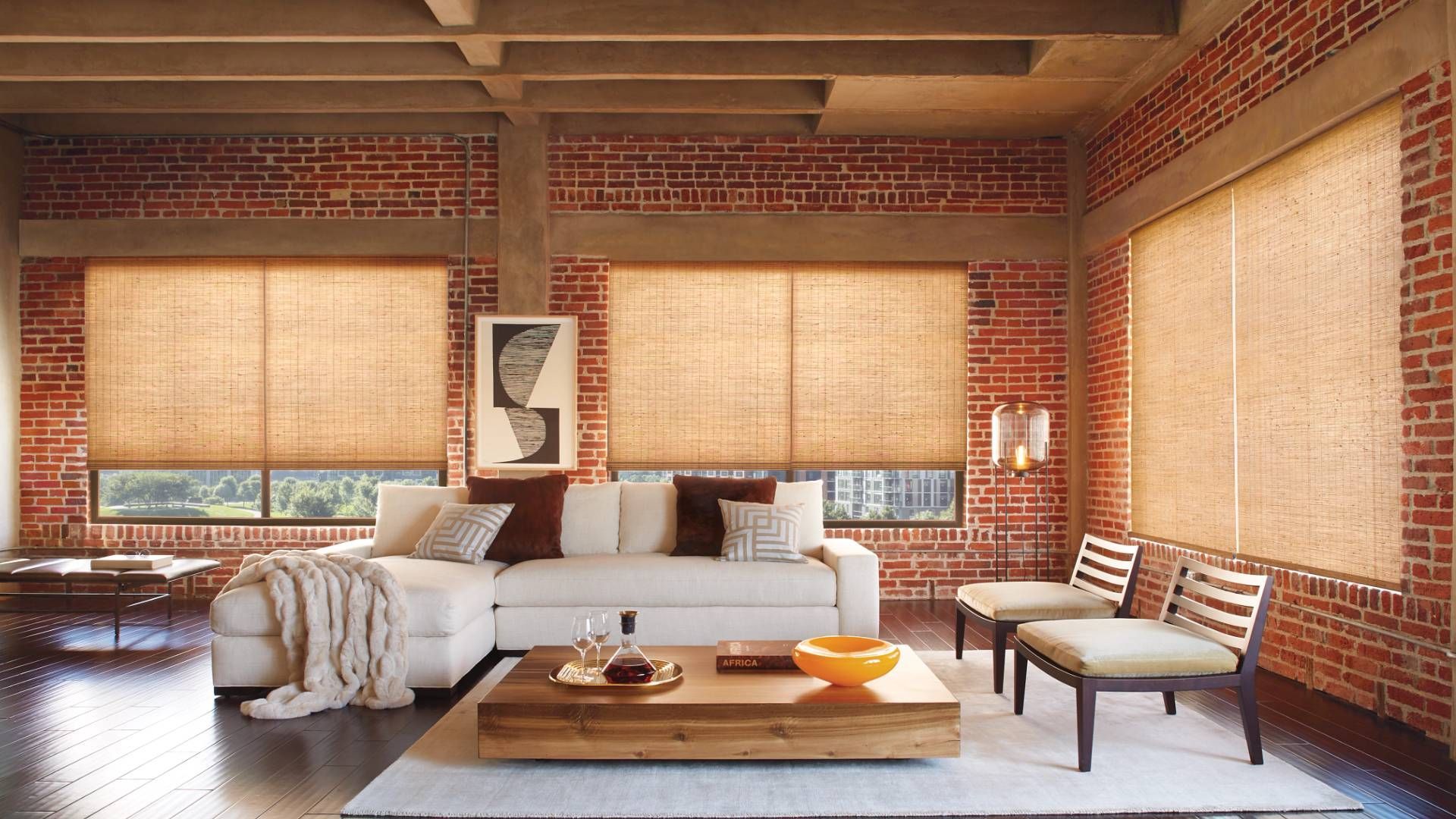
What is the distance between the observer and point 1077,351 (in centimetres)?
678

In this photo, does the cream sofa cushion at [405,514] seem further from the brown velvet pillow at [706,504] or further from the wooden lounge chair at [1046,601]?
the wooden lounge chair at [1046,601]

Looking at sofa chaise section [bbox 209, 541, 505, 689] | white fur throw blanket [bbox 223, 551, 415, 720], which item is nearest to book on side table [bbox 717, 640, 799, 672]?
sofa chaise section [bbox 209, 541, 505, 689]

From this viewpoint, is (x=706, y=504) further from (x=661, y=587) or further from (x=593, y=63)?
(x=593, y=63)

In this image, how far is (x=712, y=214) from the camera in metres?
6.81

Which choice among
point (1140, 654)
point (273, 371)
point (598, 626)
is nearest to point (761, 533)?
point (598, 626)

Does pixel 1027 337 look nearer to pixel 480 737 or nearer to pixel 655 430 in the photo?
pixel 655 430

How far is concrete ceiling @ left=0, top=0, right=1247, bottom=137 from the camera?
4953 millimetres

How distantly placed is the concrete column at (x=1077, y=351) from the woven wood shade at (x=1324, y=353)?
73.6 inches

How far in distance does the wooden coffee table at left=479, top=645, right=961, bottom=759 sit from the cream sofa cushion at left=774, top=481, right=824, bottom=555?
2.23m

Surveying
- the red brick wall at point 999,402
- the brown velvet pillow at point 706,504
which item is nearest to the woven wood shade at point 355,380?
the brown velvet pillow at point 706,504

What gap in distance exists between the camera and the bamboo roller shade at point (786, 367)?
6.82m

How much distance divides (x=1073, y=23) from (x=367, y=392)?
519 centimetres

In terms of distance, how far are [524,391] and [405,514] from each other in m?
1.49

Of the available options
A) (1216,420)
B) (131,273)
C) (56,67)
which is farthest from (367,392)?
(1216,420)
